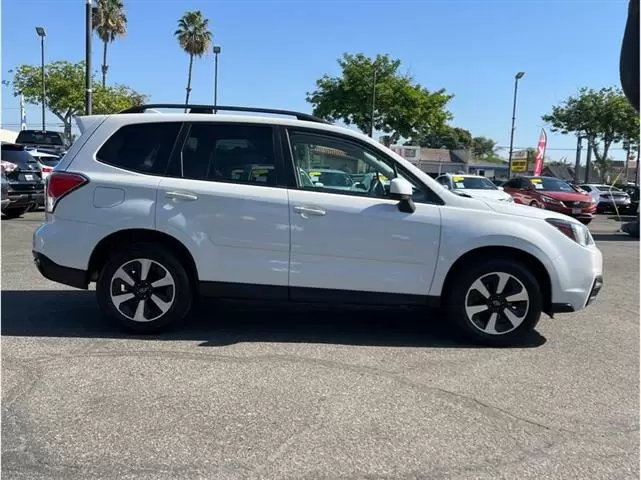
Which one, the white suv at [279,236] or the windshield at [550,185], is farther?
the windshield at [550,185]

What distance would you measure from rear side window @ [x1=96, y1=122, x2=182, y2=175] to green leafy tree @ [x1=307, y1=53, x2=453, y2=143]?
38003mm

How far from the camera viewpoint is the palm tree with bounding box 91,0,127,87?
152 ft

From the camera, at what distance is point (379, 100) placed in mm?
43031

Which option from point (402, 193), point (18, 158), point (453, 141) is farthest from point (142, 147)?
point (453, 141)

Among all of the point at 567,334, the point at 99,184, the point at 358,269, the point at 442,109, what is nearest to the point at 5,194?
the point at 99,184

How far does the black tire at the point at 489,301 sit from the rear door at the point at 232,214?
149 cm

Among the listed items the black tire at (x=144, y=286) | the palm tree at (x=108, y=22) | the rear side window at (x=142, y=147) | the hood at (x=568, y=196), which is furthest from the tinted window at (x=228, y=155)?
the palm tree at (x=108, y=22)

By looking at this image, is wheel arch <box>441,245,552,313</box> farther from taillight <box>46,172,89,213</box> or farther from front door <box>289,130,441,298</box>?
taillight <box>46,172,89,213</box>

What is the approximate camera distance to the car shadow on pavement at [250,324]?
214 inches

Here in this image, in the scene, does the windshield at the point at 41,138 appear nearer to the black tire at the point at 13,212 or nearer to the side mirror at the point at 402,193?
the black tire at the point at 13,212

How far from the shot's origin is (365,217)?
5.22 m

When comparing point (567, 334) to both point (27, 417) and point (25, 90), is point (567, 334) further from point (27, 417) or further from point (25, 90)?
point (25, 90)

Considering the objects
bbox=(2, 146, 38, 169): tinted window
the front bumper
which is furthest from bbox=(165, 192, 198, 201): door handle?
bbox=(2, 146, 38, 169): tinted window

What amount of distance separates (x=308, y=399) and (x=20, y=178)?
1175cm
